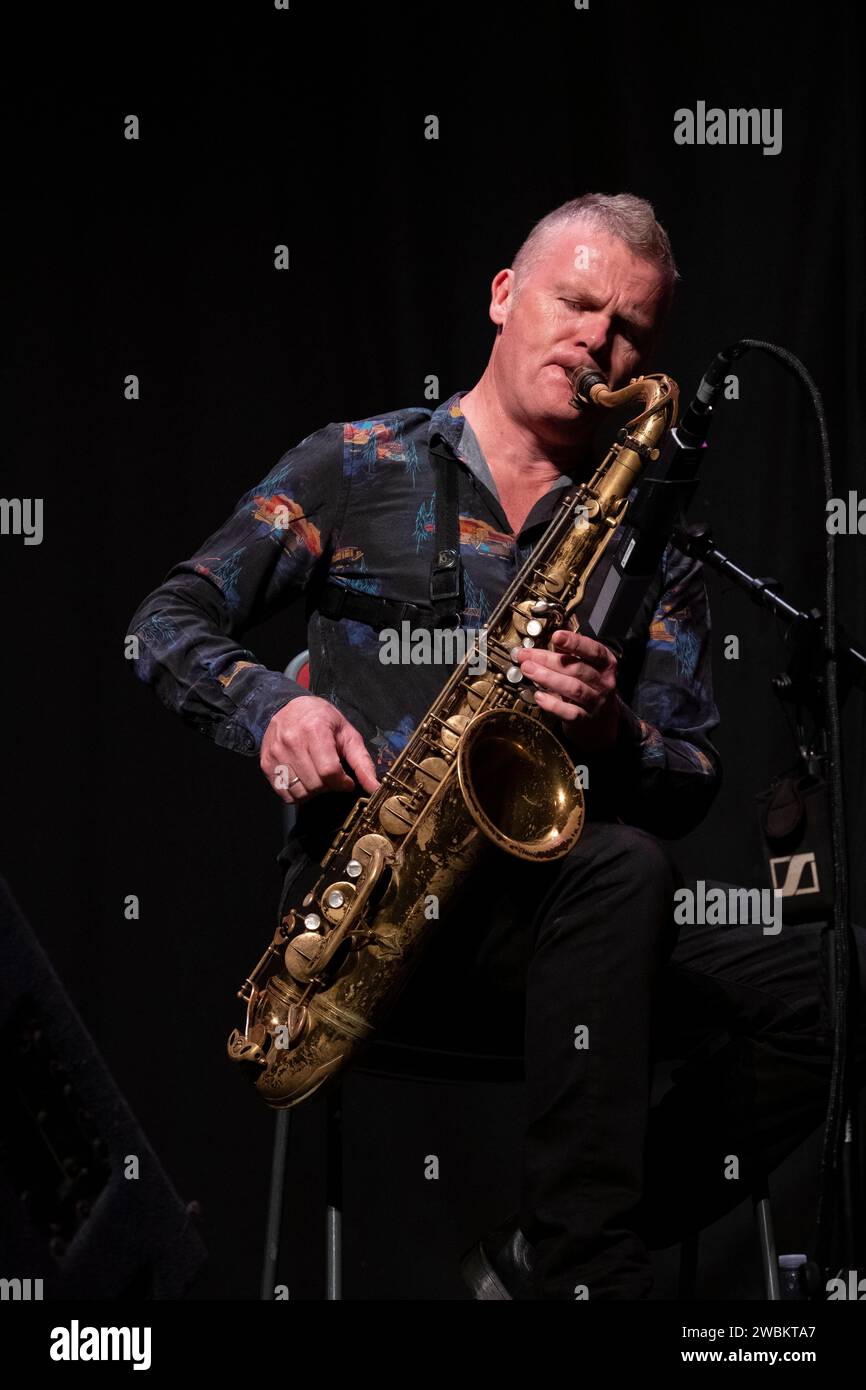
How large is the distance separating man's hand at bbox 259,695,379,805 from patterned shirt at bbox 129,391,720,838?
180 millimetres

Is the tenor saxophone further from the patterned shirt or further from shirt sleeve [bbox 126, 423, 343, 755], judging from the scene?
shirt sleeve [bbox 126, 423, 343, 755]

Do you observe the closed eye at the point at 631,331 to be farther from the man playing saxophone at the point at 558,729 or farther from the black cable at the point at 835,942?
the black cable at the point at 835,942

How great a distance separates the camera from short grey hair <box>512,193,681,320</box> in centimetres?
262

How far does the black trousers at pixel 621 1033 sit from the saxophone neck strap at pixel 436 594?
1.47ft

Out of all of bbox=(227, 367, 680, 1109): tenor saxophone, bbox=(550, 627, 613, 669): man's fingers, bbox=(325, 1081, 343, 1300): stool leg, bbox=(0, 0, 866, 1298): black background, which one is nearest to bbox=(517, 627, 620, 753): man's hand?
bbox=(550, 627, 613, 669): man's fingers

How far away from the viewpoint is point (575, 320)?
260cm

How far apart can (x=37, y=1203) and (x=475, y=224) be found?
9.65 ft

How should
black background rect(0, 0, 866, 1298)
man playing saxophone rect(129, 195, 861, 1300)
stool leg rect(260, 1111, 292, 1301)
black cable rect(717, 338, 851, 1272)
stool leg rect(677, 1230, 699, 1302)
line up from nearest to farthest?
black cable rect(717, 338, 851, 1272) → man playing saxophone rect(129, 195, 861, 1300) → stool leg rect(260, 1111, 292, 1301) → stool leg rect(677, 1230, 699, 1302) → black background rect(0, 0, 866, 1298)

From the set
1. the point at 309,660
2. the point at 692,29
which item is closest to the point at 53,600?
the point at 309,660

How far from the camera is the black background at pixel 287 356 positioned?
11.3ft

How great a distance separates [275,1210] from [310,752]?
79 centimetres

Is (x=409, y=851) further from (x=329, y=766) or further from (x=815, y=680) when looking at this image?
(x=815, y=680)

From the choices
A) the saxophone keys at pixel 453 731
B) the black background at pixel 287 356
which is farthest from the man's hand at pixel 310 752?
the black background at pixel 287 356

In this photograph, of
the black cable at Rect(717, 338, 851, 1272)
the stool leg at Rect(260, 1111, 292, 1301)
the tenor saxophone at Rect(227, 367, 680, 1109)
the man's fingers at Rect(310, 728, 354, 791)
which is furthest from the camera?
the stool leg at Rect(260, 1111, 292, 1301)
